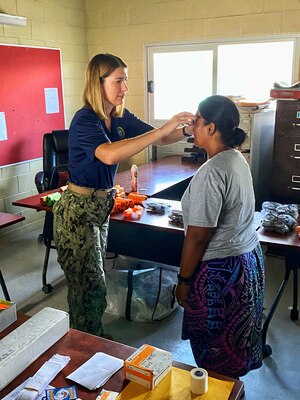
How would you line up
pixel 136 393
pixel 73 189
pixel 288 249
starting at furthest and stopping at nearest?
pixel 288 249, pixel 73 189, pixel 136 393

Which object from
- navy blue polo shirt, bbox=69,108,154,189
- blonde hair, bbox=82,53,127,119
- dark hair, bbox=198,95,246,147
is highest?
blonde hair, bbox=82,53,127,119

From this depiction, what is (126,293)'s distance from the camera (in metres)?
2.86

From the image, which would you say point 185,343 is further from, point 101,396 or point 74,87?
point 74,87

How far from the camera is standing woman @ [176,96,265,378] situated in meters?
1.61

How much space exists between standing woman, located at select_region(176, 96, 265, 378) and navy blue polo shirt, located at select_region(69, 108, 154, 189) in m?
0.49

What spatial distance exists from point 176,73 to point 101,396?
13.9 feet

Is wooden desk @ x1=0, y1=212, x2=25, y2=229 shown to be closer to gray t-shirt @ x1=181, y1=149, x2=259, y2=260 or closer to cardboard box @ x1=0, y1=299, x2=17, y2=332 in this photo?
cardboard box @ x1=0, y1=299, x2=17, y2=332

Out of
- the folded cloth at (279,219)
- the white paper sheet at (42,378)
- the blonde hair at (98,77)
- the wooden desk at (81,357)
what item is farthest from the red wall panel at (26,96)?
the white paper sheet at (42,378)

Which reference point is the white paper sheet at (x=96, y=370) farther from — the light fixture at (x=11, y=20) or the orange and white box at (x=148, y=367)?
the light fixture at (x=11, y=20)

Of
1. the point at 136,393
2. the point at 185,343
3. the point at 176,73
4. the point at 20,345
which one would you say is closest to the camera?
the point at 136,393

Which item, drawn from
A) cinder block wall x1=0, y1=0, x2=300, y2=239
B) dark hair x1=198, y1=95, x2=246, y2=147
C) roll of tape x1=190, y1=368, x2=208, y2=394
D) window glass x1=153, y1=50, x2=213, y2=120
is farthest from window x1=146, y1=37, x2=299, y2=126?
roll of tape x1=190, y1=368, x2=208, y2=394

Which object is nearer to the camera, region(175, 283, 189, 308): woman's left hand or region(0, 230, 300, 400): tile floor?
region(175, 283, 189, 308): woman's left hand

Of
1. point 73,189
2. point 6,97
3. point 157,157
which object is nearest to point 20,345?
point 73,189

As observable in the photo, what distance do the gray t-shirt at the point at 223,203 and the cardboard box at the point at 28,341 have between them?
2.04 feet
